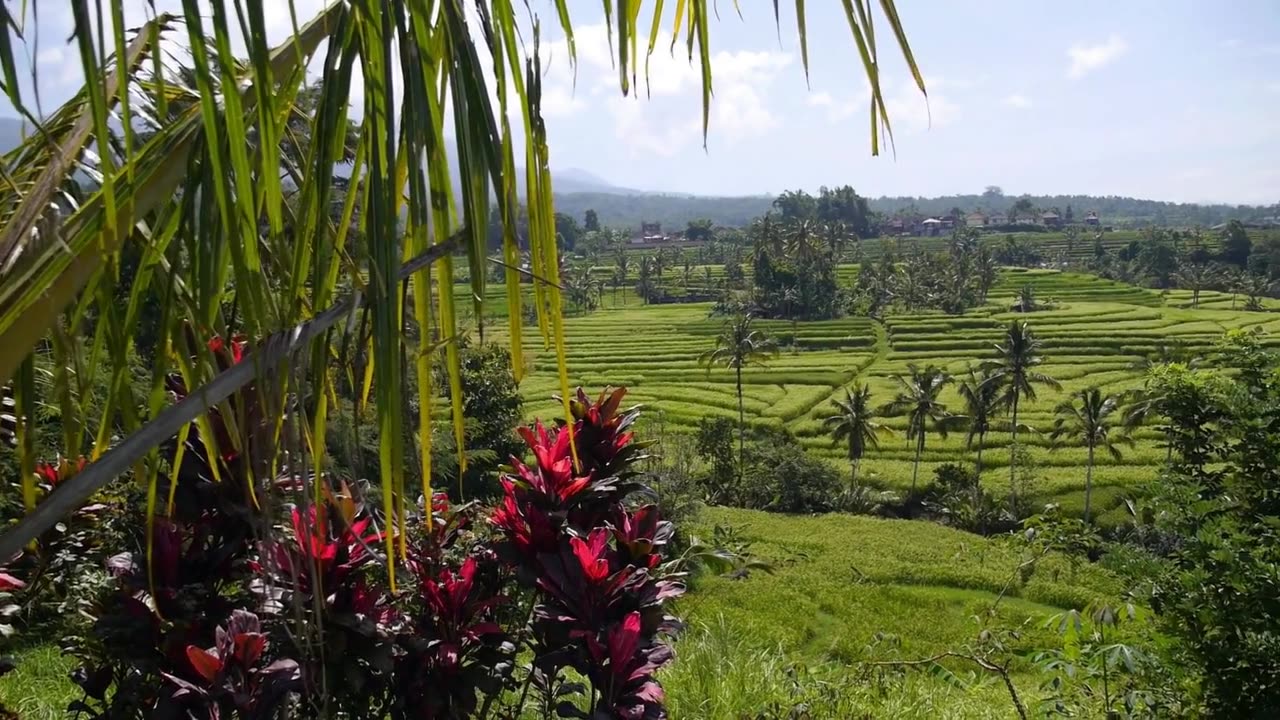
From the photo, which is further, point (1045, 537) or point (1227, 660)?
Result: point (1045, 537)

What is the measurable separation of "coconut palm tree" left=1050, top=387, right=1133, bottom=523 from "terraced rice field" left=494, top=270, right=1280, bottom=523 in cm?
44

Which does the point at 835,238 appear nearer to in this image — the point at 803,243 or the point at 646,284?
the point at 803,243

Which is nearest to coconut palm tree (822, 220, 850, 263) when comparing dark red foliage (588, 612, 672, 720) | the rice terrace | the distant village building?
the distant village building

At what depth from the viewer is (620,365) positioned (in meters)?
36.9

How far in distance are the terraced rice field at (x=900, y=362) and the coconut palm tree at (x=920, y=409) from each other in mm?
454

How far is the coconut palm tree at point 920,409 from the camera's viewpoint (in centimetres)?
2672

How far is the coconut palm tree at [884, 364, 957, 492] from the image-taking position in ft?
87.7

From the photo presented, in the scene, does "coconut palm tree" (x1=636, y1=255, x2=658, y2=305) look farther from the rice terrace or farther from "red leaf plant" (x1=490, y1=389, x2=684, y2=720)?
"red leaf plant" (x1=490, y1=389, x2=684, y2=720)

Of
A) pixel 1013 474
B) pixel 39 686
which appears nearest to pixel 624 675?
pixel 39 686

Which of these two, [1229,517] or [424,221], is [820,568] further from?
[424,221]

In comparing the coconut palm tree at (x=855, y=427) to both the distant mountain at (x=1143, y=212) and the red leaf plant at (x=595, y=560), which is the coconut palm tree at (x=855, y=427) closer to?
the red leaf plant at (x=595, y=560)

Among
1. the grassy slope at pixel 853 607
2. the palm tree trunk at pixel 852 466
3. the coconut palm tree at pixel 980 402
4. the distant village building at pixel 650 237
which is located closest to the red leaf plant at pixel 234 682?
the grassy slope at pixel 853 607

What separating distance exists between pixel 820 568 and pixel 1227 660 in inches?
560

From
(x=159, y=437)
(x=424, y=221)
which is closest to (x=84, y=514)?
(x=159, y=437)
